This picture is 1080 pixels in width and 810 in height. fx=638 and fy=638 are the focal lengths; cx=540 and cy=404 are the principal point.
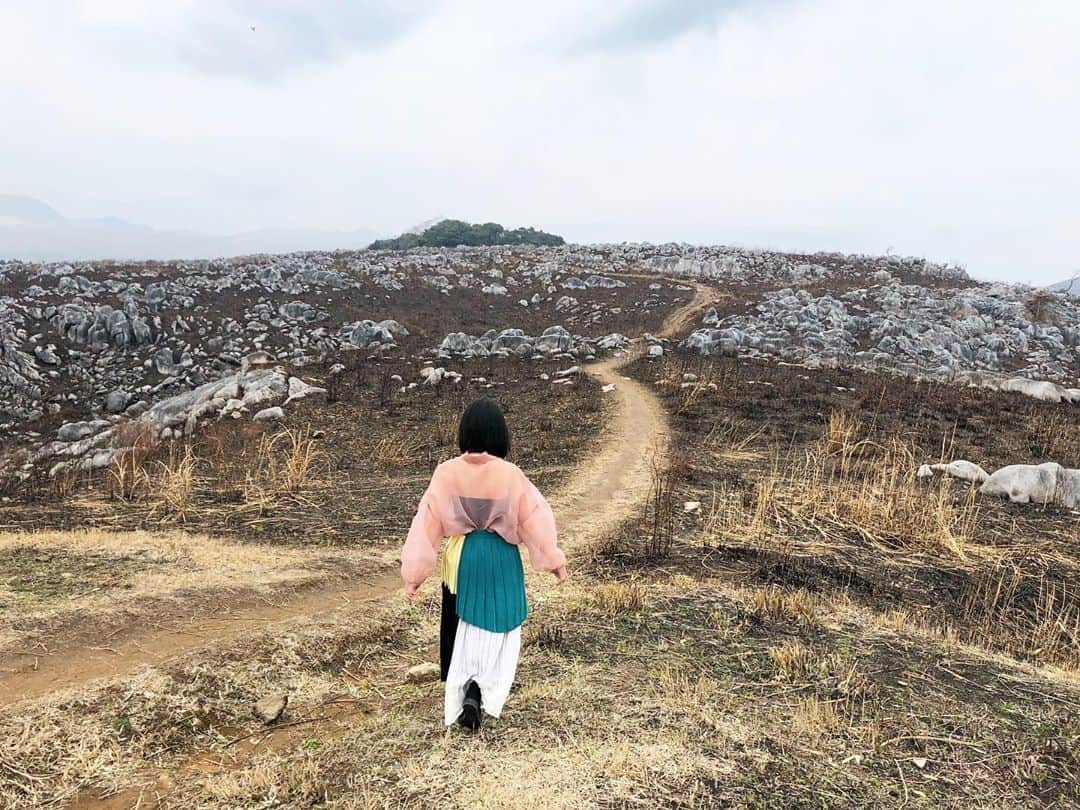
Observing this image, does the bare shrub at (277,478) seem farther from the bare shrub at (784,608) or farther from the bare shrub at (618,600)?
the bare shrub at (784,608)

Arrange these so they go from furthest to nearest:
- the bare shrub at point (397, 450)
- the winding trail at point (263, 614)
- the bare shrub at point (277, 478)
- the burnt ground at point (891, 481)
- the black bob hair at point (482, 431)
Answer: the bare shrub at point (397, 450)
the bare shrub at point (277, 478)
the burnt ground at point (891, 481)
the winding trail at point (263, 614)
the black bob hair at point (482, 431)

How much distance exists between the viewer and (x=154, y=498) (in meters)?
9.39

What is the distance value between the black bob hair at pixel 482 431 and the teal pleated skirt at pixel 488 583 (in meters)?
0.47

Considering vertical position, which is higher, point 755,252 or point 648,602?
point 755,252

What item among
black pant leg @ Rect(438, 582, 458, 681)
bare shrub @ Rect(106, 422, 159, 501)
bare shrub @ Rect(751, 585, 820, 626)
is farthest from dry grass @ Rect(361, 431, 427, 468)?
black pant leg @ Rect(438, 582, 458, 681)

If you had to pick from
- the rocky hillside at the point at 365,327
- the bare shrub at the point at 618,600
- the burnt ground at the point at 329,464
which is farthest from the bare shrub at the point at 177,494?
the bare shrub at the point at 618,600

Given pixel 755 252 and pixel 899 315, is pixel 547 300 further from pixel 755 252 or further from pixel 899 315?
pixel 755 252

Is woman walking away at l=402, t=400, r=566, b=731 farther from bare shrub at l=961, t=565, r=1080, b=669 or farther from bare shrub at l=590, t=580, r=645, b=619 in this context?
bare shrub at l=961, t=565, r=1080, b=669

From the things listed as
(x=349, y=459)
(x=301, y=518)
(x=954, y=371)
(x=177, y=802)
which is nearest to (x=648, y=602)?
(x=177, y=802)

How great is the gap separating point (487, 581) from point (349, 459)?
28.1ft

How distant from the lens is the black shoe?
3602 mm

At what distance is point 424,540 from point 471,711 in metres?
1.02

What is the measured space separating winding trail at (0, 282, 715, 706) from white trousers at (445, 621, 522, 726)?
2.05m

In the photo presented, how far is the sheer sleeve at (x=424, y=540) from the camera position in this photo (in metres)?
3.50
